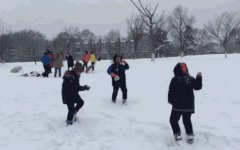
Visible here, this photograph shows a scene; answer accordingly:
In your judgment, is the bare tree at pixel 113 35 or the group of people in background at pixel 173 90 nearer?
the group of people in background at pixel 173 90

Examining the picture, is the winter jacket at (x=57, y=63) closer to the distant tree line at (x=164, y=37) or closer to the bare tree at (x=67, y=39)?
the distant tree line at (x=164, y=37)

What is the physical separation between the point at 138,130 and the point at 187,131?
1466 mm

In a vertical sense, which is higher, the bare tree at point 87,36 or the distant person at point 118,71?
the bare tree at point 87,36

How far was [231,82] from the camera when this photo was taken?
14023 millimetres

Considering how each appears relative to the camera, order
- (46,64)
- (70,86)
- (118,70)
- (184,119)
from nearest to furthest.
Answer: (184,119), (70,86), (118,70), (46,64)

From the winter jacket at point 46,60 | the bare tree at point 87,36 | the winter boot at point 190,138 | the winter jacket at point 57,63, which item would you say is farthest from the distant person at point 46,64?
the bare tree at point 87,36

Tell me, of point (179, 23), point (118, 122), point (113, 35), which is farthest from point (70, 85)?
point (113, 35)

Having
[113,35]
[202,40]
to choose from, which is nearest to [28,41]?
[113,35]

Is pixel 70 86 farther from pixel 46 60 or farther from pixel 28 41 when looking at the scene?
pixel 28 41

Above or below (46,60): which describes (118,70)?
below

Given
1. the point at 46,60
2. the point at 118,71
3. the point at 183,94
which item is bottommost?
the point at 183,94

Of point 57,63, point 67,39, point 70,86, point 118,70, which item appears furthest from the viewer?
point 67,39

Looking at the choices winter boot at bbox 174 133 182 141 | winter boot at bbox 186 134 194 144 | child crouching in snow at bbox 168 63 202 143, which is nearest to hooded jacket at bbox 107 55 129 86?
child crouching in snow at bbox 168 63 202 143

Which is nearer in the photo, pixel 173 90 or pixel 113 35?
pixel 173 90
